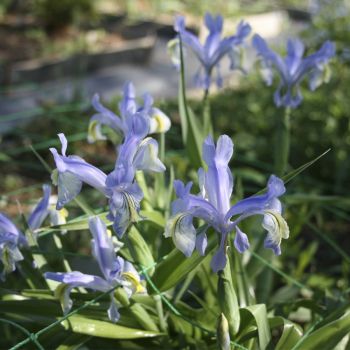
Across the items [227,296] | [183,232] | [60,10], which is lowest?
[227,296]

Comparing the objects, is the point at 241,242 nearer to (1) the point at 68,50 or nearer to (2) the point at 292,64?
(2) the point at 292,64

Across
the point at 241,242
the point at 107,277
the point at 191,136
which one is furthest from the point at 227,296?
the point at 191,136

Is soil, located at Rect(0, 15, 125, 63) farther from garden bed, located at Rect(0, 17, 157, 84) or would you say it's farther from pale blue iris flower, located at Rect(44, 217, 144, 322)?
pale blue iris flower, located at Rect(44, 217, 144, 322)

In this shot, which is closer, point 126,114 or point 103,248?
point 103,248

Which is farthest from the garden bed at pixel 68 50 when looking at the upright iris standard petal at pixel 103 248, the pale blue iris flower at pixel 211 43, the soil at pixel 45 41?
the upright iris standard petal at pixel 103 248

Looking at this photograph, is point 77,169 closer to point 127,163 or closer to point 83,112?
point 127,163

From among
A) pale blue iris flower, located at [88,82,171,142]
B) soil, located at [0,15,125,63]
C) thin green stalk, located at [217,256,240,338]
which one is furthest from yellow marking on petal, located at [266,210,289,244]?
soil, located at [0,15,125,63]
